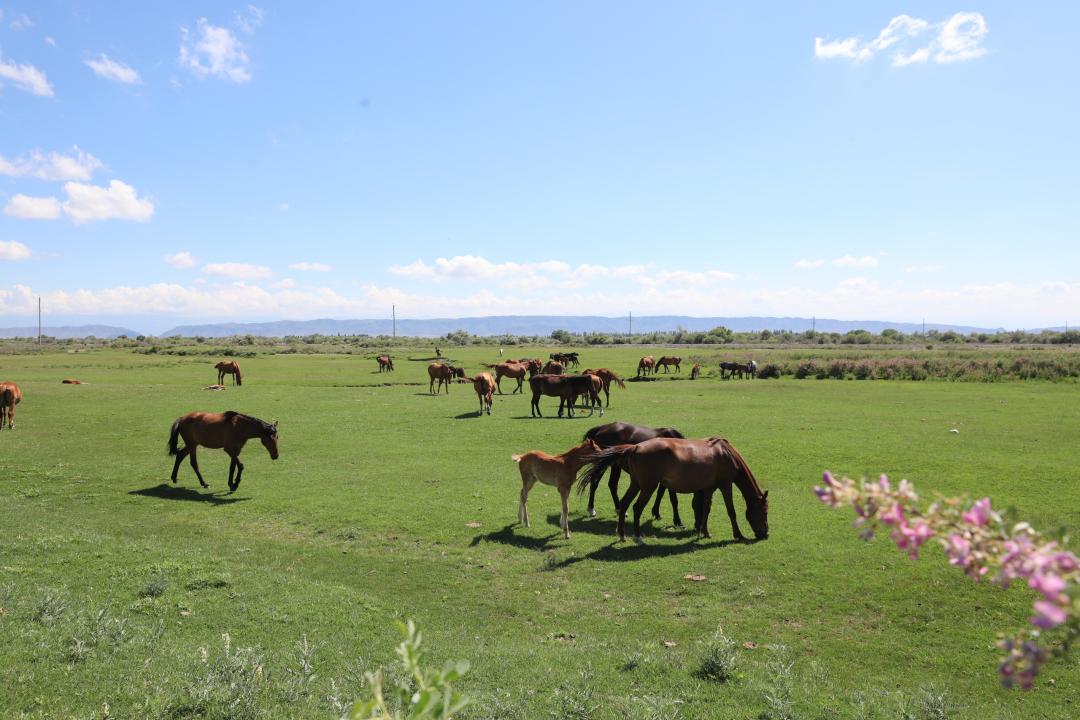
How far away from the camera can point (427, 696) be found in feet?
5.65

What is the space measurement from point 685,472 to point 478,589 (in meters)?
4.34

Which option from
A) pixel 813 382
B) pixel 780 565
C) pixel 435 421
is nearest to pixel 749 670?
pixel 780 565

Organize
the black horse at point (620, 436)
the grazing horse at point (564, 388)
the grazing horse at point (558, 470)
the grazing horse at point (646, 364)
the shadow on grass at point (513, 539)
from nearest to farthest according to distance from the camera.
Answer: the shadow on grass at point (513, 539), the grazing horse at point (558, 470), the black horse at point (620, 436), the grazing horse at point (564, 388), the grazing horse at point (646, 364)

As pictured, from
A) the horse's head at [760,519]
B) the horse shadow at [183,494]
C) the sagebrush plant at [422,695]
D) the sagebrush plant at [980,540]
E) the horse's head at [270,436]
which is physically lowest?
the horse shadow at [183,494]

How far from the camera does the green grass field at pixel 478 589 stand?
6012 millimetres

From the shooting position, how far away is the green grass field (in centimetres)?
601

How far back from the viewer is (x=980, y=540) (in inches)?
68.6

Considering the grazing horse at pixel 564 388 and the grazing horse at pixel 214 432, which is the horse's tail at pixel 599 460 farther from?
the grazing horse at pixel 564 388

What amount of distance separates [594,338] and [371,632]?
11601 cm

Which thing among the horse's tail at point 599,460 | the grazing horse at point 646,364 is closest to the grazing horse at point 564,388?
the horse's tail at point 599,460

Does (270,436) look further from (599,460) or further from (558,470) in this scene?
(599,460)

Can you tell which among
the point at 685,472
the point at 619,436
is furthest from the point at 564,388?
the point at 685,472

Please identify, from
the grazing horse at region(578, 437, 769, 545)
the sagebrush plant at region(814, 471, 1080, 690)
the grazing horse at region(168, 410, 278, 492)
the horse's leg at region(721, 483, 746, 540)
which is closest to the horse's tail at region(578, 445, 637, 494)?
the grazing horse at region(578, 437, 769, 545)

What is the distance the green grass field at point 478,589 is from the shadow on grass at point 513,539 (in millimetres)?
52
